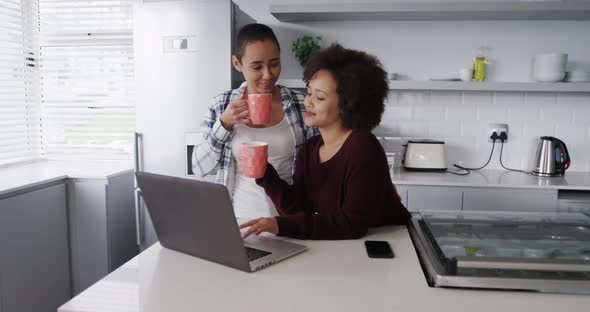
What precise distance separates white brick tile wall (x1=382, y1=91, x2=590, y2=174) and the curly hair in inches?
78.3

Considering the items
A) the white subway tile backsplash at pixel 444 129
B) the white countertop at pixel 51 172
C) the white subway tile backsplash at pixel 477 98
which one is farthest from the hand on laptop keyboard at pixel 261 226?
the white subway tile backsplash at pixel 477 98

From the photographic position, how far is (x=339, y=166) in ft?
4.61

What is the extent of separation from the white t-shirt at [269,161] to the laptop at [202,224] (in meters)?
0.51

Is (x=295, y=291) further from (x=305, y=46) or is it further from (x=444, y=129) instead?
(x=444, y=129)

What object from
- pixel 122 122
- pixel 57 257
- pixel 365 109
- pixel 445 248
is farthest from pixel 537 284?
pixel 122 122

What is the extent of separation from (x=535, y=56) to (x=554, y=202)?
1.16 meters

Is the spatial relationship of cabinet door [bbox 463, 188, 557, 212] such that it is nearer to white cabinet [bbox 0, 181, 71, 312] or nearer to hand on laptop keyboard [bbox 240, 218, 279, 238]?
hand on laptop keyboard [bbox 240, 218, 279, 238]

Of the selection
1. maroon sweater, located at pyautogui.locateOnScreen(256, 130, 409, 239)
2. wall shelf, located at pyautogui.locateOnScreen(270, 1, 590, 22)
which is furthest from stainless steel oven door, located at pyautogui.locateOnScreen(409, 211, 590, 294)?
wall shelf, located at pyautogui.locateOnScreen(270, 1, 590, 22)

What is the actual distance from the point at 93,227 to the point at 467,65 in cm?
282

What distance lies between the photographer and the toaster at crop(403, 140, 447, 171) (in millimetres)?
3096

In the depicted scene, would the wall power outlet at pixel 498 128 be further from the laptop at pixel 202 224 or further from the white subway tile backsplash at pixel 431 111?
the laptop at pixel 202 224

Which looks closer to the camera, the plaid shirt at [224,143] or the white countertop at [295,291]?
the white countertop at [295,291]

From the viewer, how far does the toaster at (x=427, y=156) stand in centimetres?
310

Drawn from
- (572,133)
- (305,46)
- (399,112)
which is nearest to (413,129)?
(399,112)
